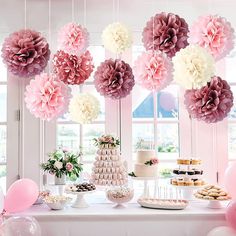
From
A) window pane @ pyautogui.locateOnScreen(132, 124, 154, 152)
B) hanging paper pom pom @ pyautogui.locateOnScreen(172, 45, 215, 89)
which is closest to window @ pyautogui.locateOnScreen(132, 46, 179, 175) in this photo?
window pane @ pyautogui.locateOnScreen(132, 124, 154, 152)

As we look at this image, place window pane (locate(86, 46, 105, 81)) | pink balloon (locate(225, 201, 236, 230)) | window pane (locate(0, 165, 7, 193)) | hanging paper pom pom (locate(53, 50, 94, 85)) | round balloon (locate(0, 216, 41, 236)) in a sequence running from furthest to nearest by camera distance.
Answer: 1. window pane (locate(86, 46, 105, 81))
2. window pane (locate(0, 165, 7, 193))
3. hanging paper pom pom (locate(53, 50, 94, 85))
4. pink balloon (locate(225, 201, 236, 230))
5. round balloon (locate(0, 216, 41, 236))

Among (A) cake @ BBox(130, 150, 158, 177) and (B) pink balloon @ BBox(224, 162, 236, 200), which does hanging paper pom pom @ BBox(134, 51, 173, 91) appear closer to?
(A) cake @ BBox(130, 150, 158, 177)

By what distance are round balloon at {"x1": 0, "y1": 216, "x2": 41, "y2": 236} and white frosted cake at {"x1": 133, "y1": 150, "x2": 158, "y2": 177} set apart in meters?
0.82

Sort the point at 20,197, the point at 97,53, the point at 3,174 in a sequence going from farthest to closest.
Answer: the point at 97,53 → the point at 3,174 → the point at 20,197

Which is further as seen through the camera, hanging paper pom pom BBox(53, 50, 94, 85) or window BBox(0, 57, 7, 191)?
window BBox(0, 57, 7, 191)

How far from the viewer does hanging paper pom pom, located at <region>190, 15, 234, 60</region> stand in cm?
245

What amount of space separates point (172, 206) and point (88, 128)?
0.91 m

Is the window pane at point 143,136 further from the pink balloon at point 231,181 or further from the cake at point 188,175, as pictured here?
the pink balloon at point 231,181

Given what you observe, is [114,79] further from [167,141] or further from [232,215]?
[232,215]

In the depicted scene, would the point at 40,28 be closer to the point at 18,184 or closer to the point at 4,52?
the point at 4,52

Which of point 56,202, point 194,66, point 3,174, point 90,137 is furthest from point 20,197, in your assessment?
point 194,66

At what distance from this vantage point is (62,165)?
98.5 inches

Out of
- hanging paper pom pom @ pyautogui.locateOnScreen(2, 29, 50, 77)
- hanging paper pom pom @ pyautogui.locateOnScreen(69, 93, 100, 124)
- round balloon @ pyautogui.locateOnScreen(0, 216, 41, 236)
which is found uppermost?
hanging paper pom pom @ pyautogui.locateOnScreen(2, 29, 50, 77)

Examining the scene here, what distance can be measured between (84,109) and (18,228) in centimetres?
89
